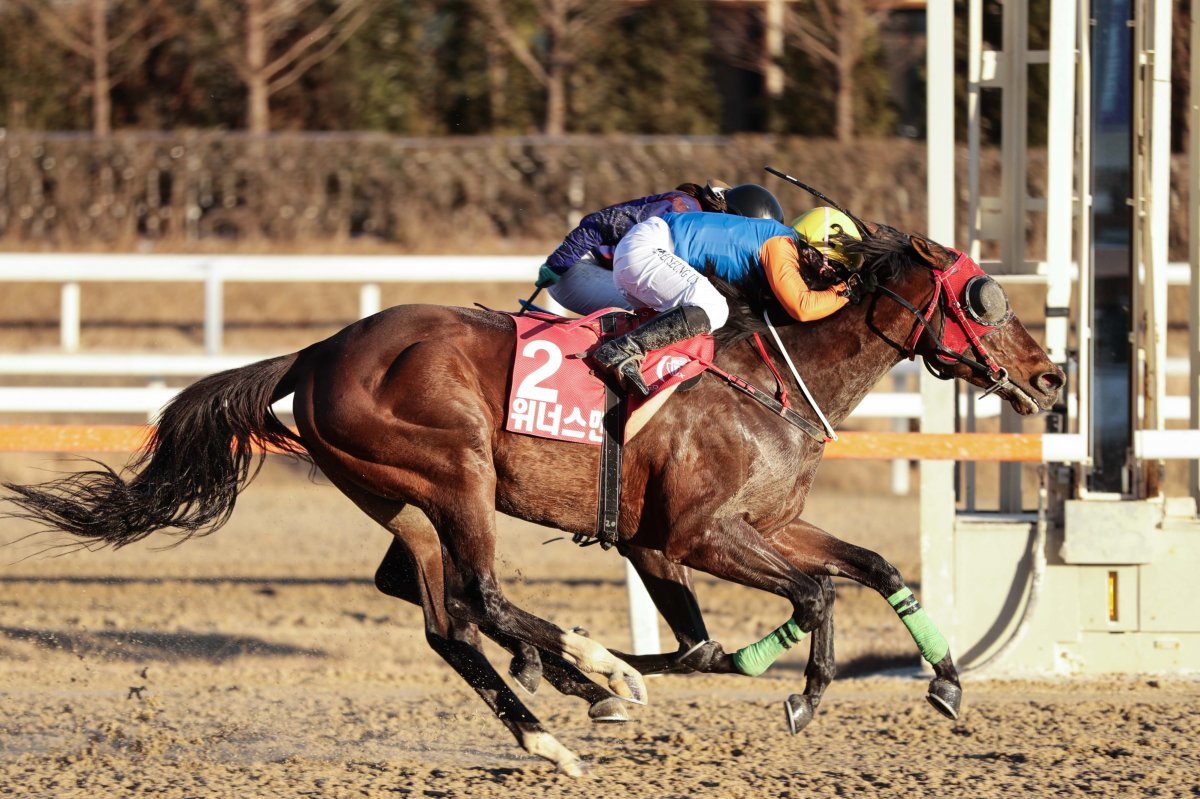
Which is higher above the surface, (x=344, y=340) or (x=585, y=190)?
(x=585, y=190)

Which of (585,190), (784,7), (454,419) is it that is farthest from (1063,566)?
(784,7)

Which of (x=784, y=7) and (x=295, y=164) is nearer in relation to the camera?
(x=295, y=164)

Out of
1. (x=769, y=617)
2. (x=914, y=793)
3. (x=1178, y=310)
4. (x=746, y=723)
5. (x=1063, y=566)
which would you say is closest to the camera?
(x=914, y=793)

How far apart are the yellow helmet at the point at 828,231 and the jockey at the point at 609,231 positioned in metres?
0.09

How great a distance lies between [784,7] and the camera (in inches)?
599

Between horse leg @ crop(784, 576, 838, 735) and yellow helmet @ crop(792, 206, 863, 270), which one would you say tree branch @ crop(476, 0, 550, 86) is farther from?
horse leg @ crop(784, 576, 838, 735)

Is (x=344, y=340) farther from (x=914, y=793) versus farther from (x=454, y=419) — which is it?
(x=914, y=793)

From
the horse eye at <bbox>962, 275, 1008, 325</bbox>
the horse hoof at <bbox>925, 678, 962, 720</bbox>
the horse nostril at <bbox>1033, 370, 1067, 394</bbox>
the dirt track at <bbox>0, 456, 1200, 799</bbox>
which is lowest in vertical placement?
the dirt track at <bbox>0, 456, 1200, 799</bbox>

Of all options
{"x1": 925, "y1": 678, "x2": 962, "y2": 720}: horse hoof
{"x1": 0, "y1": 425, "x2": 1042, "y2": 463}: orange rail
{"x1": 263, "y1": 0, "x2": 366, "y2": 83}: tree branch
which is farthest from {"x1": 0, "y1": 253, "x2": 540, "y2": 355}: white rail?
{"x1": 263, "y1": 0, "x2": 366, "y2": 83}: tree branch

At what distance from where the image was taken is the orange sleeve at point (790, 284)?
420 centimetres

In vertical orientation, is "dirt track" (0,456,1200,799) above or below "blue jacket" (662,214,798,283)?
below

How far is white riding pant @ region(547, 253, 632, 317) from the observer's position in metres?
4.56

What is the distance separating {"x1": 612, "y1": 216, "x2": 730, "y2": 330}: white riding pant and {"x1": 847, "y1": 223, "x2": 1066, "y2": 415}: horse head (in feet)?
1.62

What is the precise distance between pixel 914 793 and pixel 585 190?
10372 mm
